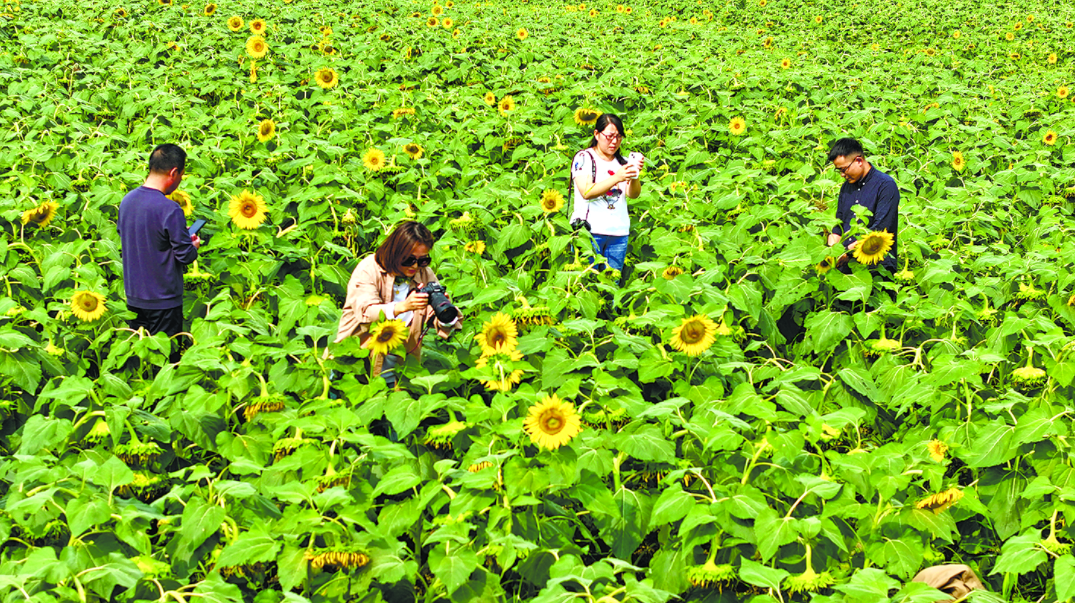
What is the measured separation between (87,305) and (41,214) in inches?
51.0

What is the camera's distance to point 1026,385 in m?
3.79

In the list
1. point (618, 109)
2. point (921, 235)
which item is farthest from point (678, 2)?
point (921, 235)

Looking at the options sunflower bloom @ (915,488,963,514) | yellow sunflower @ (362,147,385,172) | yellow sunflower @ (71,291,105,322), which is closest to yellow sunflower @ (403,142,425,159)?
yellow sunflower @ (362,147,385,172)

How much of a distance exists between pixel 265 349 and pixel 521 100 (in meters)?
6.57

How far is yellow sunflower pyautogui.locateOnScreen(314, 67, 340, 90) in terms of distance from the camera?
9.02 metres

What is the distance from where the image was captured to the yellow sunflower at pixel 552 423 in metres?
2.97

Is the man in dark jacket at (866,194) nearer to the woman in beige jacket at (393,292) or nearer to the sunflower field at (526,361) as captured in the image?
the sunflower field at (526,361)

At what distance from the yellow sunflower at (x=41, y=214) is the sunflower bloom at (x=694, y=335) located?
436cm

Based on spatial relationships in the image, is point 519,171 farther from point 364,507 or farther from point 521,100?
point 364,507

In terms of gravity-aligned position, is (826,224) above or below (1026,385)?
above

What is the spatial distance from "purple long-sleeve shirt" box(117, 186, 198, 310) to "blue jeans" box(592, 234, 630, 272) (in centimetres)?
267

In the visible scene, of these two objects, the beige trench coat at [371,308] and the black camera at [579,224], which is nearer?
the beige trench coat at [371,308]

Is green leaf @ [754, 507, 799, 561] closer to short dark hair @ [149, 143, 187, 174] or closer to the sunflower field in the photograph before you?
the sunflower field

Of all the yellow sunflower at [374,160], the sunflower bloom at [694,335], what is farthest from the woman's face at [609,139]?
the sunflower bloom at [694,335]
